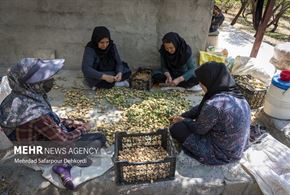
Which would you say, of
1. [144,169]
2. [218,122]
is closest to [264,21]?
[218,122]

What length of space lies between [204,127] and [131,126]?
3.71 ft

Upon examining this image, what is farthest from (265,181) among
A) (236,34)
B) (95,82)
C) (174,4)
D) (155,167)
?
(236,34)

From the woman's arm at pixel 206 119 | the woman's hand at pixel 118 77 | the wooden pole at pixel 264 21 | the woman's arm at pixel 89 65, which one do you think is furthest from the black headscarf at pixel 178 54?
the woman's arm at pixel 206 119

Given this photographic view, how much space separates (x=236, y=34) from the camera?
837 cm

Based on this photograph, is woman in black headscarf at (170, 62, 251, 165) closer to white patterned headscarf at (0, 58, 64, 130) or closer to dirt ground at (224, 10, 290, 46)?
white patterned headscarf at (0, 58, 64, 130)

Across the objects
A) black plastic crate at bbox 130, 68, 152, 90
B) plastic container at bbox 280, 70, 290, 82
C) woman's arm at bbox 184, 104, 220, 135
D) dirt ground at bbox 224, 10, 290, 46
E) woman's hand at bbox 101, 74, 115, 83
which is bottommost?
dirt ground at bbox 224, 10, 290, 46

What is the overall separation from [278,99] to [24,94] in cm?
304

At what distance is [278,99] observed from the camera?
4188 mm

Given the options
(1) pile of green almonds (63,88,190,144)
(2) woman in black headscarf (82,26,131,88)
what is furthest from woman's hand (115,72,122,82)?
(1) pile of green almonds (63,88,190,144)

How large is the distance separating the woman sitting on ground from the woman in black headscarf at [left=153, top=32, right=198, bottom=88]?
2.41m

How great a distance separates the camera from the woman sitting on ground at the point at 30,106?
110 inches

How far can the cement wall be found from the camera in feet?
16.9

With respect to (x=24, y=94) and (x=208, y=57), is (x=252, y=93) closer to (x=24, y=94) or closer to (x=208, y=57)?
(x=208, y=57)

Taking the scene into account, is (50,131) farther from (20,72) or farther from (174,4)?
(174,4)
